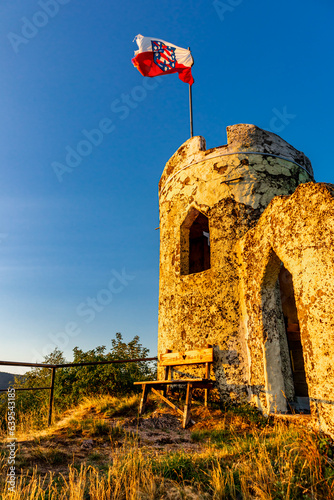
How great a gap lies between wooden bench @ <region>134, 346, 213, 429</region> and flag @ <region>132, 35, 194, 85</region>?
742cm

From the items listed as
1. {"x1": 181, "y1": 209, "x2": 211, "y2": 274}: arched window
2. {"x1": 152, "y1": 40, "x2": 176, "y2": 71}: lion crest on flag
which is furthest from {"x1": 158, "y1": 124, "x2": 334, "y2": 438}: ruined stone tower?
{"x1": 152, "y1": 40, "x2": 176, "y2": 71}: lion crest on flag

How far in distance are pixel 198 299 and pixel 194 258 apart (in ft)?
8.09

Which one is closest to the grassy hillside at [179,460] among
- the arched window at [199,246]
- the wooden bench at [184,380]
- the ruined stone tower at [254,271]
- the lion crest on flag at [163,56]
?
the wooden bench at [184,380]

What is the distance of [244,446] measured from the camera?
387 centimetres

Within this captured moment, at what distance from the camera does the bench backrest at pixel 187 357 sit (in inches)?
247

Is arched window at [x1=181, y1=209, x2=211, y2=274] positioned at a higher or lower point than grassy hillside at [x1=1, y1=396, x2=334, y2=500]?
higher

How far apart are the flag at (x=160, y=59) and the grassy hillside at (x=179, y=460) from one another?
873cm

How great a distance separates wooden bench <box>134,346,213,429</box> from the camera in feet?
18.3

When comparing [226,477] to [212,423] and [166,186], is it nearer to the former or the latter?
[212,423]

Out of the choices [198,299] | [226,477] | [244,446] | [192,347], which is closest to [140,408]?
[192,347]

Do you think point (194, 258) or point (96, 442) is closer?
point (96, 442)

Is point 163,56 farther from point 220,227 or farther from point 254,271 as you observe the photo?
point 254,271

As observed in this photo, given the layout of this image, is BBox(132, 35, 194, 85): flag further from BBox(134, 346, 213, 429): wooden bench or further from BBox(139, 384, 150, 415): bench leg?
BBox(139, 384, 150, 415): bench leg

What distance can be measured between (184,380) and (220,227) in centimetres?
291
